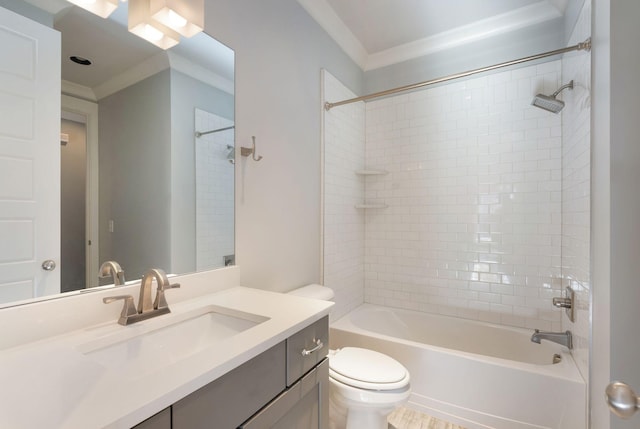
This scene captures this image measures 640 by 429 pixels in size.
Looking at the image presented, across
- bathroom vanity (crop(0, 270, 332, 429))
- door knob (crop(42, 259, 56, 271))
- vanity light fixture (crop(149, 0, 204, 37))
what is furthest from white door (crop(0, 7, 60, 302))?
vanity light fixture (crop(149, 0, 204, 37))

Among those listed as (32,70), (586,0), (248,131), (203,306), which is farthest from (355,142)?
(32,70)

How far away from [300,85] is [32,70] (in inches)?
55.4

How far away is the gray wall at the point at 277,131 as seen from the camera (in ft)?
5.05

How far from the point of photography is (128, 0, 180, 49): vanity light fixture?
1.09 meters

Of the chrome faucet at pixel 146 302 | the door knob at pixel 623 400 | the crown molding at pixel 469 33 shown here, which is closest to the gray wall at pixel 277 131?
the chrome faucet at pixel 146 302

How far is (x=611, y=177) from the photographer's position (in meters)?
0.65

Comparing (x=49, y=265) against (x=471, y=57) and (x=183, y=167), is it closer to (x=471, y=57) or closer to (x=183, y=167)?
(x=183, y=167)

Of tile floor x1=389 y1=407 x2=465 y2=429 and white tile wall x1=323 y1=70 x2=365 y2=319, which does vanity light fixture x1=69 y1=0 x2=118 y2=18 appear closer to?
white tile wall x1=323 y1=70 x2=365 y2=319

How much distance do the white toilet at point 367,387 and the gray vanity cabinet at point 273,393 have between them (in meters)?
0.31

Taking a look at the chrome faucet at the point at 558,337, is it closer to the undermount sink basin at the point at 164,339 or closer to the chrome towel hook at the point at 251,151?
the undermount sink basin at the point at 164,339

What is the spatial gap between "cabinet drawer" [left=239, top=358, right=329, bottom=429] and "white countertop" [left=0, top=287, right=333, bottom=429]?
188 millimetres

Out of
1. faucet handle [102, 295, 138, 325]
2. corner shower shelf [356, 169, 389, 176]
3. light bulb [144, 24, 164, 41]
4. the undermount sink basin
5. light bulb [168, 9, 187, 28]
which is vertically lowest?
the undermount sink basin

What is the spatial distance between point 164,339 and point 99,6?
1164 millimetres

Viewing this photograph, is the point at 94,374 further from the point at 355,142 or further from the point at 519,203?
the point at 519,203
